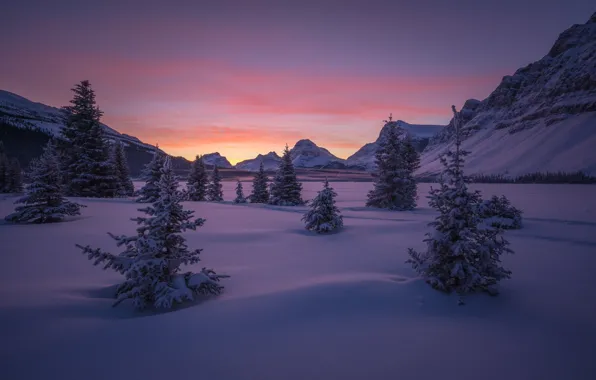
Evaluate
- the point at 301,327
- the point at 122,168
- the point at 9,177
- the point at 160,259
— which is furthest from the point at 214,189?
the point at 301,327

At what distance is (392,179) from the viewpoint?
28047 mm

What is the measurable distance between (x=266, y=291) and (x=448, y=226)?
4.13m

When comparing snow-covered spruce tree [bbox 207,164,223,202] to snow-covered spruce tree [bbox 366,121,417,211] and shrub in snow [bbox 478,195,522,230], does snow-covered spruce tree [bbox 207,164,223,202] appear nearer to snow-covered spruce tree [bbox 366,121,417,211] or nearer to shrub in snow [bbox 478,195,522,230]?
snow-covered spruce tree [bbox 366,121,417,211]

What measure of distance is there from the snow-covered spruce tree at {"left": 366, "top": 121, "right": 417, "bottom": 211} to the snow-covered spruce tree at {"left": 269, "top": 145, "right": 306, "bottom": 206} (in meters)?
8.51

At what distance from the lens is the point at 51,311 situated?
462 centimetres

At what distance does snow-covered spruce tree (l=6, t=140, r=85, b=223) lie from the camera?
12414 mm

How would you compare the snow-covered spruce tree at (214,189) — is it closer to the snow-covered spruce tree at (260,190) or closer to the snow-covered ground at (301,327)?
the snow-covered spruce tree at (260,190)

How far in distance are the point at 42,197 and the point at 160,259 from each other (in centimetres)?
1186

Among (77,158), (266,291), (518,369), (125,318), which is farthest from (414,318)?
(77,158)

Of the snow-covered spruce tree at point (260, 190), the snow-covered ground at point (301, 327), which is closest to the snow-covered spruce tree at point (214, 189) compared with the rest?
the snow-covered spruce tree at point (260, 190)

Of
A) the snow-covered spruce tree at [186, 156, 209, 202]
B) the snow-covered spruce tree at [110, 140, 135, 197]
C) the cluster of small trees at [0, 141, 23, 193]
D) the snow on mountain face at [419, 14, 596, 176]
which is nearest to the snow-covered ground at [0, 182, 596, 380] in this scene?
the snow-covered spruce tree at [110, 140, 135, 197]

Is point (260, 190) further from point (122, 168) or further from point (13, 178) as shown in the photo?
point (13, 178)

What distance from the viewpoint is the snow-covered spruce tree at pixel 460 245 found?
18.6ft

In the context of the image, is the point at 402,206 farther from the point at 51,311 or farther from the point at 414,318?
the point at 51,311
